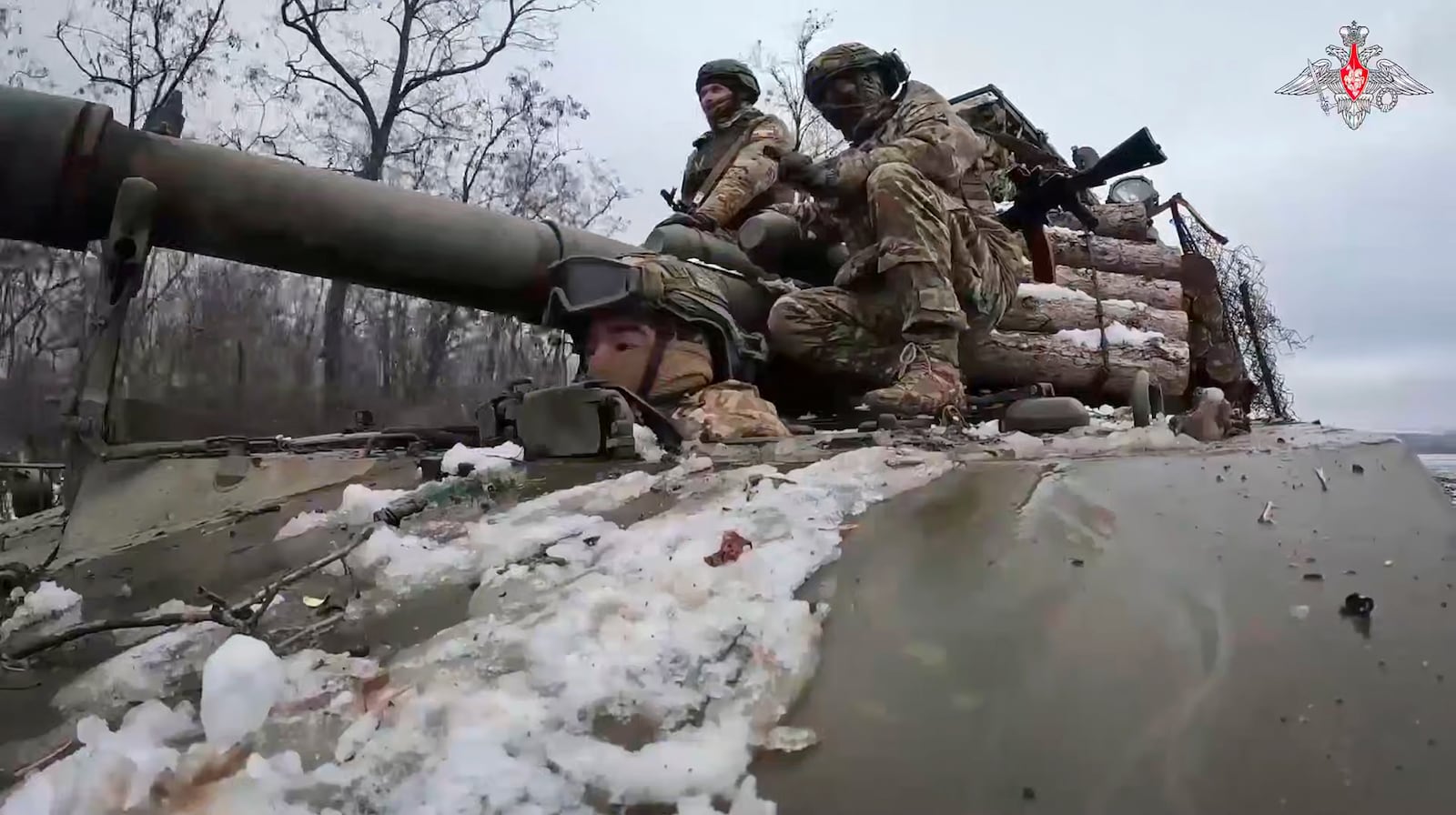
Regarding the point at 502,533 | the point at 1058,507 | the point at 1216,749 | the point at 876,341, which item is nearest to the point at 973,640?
the point at 1216,749

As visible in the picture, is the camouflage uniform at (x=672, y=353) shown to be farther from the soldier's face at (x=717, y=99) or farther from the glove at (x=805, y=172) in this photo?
the soldier's face at (x=717, y=99)

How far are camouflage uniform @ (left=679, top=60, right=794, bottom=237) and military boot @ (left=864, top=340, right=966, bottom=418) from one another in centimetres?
156

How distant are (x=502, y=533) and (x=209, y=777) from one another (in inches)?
26.0

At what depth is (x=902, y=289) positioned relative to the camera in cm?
334

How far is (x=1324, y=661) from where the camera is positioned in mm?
1208

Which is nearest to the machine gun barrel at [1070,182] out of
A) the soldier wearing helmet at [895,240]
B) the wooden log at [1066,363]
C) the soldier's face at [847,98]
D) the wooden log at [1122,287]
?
the wooden log at [1122,287]

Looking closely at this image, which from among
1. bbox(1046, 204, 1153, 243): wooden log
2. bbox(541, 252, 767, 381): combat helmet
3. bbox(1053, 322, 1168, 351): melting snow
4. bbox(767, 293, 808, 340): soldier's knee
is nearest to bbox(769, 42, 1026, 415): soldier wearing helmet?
bbox(767, 293, 808, 340): soldier's knee

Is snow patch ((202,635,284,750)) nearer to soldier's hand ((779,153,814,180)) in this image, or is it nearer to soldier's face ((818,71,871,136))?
soldier's hand ((779,153,814,180))

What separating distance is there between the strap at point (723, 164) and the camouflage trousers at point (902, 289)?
130 cm

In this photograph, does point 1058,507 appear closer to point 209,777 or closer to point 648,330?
point 209,777

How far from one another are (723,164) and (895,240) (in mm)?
1944

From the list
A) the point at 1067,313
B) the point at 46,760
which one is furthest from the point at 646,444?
the point at 1067,313

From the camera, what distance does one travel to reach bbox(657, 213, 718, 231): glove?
440 cm

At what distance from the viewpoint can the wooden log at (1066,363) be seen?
14.0 ft
